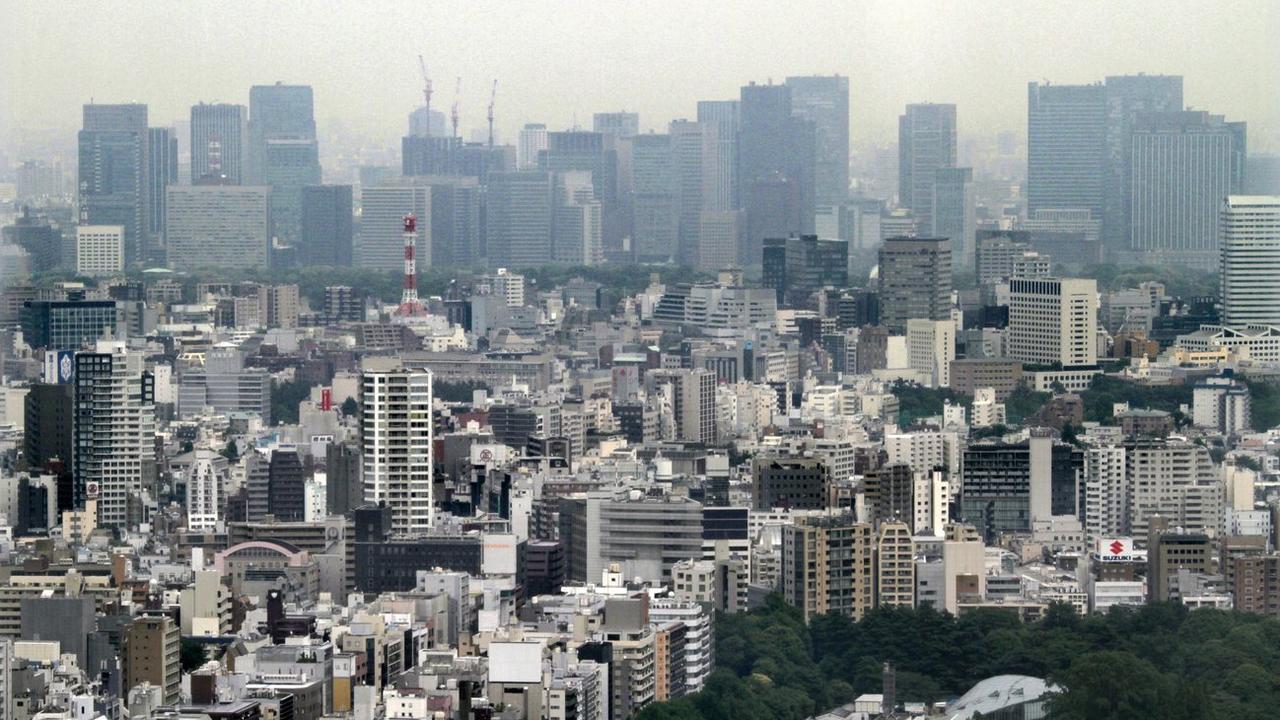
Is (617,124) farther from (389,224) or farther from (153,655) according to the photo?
(153,655)

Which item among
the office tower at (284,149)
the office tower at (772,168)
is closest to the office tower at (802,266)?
the office tower at (772,168)

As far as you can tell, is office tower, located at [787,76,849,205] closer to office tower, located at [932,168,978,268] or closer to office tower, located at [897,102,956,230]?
office tower, located at [897,102,956,230]

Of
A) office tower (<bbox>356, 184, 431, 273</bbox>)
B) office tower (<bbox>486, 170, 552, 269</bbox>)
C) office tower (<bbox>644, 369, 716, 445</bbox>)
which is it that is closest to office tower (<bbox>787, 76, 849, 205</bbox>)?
office tower (<bbox>644, 369, 716, 445</bbox>)

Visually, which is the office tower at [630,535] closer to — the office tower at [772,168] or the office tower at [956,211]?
the office tower at [772,168]

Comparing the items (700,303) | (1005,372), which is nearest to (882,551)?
(1005,372)

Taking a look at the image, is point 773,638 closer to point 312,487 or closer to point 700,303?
point 312,487

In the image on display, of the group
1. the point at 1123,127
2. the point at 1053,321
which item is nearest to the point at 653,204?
the point at 1053,321
